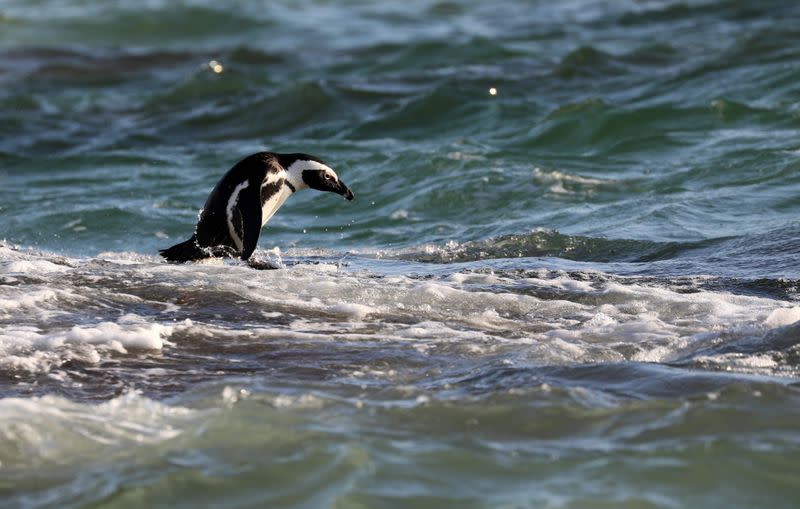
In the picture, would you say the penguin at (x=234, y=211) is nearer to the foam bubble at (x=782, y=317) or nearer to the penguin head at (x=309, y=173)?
the penguin head at (x=309, y=173)

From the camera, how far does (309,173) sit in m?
7.56

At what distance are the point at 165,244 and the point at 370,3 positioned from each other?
14.3 metres

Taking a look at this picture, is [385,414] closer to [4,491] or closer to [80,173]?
[4,491]

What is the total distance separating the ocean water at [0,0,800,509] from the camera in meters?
3.96

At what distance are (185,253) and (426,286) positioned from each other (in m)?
1.57

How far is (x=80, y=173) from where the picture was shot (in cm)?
1142

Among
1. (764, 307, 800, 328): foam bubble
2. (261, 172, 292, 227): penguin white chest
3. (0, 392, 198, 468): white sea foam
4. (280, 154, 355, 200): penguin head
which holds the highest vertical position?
(280, 154, 355, 200): penguin head

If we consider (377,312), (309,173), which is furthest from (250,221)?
(377,312)

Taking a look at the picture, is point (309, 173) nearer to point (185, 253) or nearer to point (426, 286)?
point (185, 253)

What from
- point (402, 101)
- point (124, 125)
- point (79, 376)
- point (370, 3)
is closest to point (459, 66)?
point (402, 101)

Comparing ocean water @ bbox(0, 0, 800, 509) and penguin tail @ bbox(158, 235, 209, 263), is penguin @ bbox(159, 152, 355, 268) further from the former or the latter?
ocean water @ bbox(0, 0, 800, 509)

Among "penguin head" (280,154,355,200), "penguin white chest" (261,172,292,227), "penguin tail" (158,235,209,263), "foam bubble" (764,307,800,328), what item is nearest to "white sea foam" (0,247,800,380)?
"foam bubble" (764,307,800,328)

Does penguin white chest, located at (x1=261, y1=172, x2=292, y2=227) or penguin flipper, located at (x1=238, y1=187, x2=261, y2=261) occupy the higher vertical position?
penguin white chest, located at (x1=261, y1=172, x2=292, y2=227)

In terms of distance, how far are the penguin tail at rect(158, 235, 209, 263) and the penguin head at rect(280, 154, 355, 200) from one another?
2.44 feet
